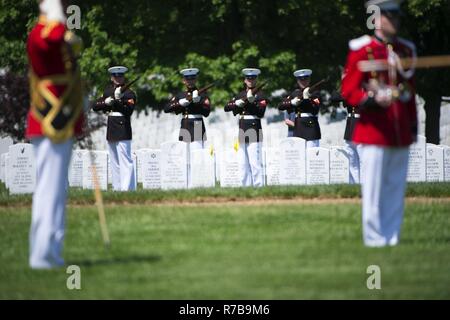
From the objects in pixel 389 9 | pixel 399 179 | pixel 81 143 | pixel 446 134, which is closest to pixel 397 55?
pixel 389 9

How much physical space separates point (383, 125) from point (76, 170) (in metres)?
11.9

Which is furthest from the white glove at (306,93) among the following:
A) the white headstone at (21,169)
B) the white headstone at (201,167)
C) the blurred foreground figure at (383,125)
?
the blurred foreground figure at (383,125)

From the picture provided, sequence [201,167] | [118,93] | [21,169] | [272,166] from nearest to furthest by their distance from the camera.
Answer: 1. [21,169]
2. [118,93]
3. [201,167]
4. [272,166]

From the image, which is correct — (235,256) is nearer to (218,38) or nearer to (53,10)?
(53,10)

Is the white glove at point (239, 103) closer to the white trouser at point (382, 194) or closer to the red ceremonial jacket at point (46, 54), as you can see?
the white trouser at point (382, 194)

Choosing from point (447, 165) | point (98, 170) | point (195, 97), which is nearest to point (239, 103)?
point (195, 97)

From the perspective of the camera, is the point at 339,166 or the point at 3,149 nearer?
the point at 339,166

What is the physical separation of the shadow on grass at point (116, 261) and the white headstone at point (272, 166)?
1161cm

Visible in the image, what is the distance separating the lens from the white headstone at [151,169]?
22.7 metres

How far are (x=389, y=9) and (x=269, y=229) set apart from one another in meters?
3.02

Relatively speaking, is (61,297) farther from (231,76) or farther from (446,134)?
(446,134)

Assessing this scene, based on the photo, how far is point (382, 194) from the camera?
42.1 ft

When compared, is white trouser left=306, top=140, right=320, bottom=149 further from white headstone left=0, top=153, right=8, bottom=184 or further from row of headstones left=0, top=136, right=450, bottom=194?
white headstone left=0, top=153, right=8, bottom=184
